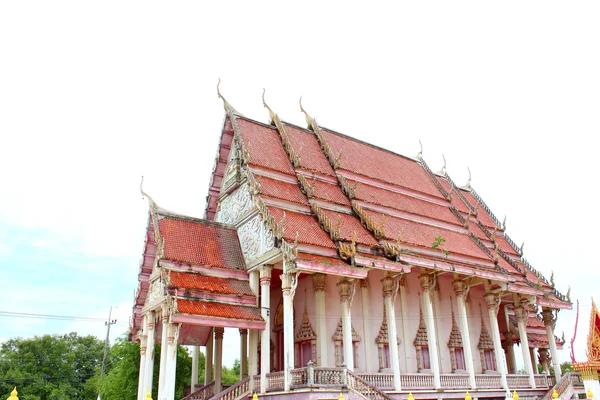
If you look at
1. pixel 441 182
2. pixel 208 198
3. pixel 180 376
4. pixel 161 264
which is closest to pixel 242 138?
pixel 208 198

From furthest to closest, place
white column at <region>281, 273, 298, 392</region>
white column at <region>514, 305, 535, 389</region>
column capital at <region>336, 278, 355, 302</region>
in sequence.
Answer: white column at <region>514, 305, 535, 389</region>
column capital at <region>336, 278, 355, 302</region>
white column at <region>281, 273, 298, 392</region>

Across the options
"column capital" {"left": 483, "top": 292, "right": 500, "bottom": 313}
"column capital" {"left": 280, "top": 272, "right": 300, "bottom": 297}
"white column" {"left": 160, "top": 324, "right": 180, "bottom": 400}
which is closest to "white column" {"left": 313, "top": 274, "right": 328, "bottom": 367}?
"column capital" {"left": 280, "top": 272, "right": 300, "bottom": 297}

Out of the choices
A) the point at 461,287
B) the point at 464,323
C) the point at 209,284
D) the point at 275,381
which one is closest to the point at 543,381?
the point at 464,323

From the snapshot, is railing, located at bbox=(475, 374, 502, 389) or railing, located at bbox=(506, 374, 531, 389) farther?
railing, located at bbox=(506, 374, 531, 389)

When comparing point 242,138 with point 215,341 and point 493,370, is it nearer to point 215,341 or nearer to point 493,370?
point 215,341

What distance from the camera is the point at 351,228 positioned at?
1636 centimetres

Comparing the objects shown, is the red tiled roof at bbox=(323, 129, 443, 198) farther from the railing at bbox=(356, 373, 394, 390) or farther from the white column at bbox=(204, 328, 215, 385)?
the railing at bbox=(356, 373, 394, 390)

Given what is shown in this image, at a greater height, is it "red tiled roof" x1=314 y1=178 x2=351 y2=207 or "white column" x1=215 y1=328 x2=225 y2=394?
"red tiled roof" x1=314 y1=178 x2=351 y2=207

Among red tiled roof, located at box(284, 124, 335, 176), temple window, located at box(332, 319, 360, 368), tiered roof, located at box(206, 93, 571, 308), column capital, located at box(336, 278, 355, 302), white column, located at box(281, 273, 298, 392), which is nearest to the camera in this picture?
white column, located at box(281, 273, 298, 392)

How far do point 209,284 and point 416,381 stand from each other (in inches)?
265

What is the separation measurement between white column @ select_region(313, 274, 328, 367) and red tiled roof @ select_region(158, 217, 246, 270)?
228 centimetres

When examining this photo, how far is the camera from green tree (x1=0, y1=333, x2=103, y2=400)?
121 ft

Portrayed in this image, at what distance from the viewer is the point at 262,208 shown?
14.9m

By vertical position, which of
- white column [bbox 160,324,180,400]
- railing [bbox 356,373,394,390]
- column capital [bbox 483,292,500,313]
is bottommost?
railing [bbox 356,373,394,390]
